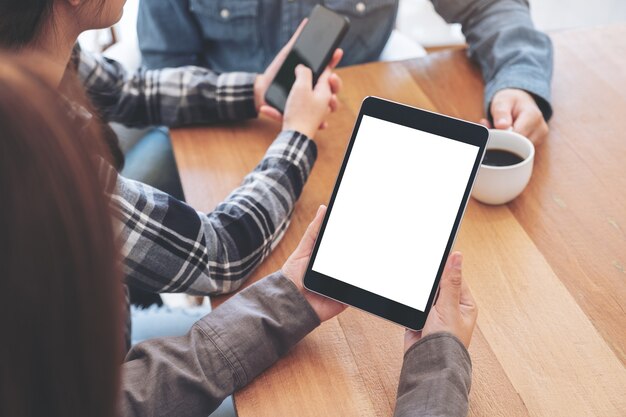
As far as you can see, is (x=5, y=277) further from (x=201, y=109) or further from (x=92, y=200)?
(x=201, y=109)

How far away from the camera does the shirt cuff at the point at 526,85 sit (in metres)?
0.91

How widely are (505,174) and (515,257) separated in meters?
0.10

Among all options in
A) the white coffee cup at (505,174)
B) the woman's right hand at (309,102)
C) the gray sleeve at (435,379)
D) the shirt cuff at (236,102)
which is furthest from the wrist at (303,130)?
the gray sleeve at (435,379)

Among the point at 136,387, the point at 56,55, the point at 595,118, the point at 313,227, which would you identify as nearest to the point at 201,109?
the point at 56,55

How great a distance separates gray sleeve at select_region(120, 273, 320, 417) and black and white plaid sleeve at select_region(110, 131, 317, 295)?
68 millimetres

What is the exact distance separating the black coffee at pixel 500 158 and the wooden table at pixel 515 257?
0.05m

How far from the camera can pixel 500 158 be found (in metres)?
0.81

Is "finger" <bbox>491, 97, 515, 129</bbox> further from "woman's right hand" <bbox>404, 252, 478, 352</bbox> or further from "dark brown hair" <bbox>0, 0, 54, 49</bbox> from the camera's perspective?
"dark brown hair" <bbox>0, 0, 54, 49</bbox>

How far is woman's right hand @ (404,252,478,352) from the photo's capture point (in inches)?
24.7

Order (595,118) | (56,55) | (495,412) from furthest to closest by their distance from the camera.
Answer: (595,118) < (56,55) < (495,412)

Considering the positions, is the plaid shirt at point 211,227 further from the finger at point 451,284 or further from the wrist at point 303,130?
the finger at point 451,284

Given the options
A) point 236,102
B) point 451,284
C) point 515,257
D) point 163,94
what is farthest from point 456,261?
point 163,94

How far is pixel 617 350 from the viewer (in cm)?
64

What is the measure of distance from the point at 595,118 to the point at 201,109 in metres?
0.58
